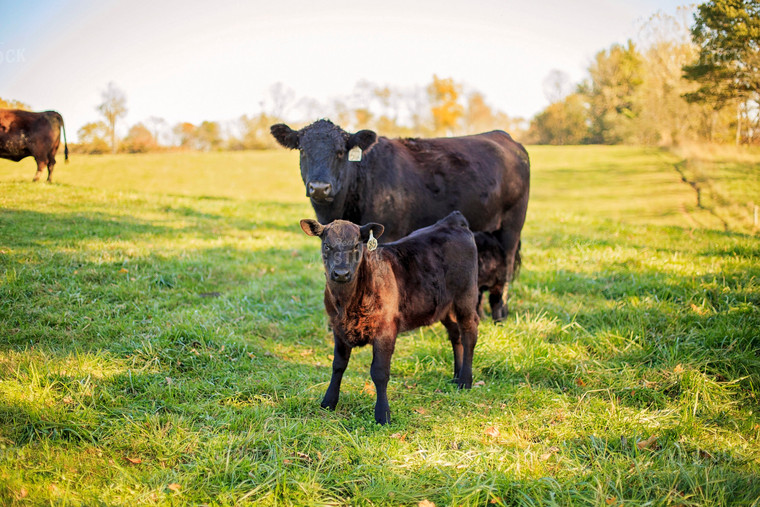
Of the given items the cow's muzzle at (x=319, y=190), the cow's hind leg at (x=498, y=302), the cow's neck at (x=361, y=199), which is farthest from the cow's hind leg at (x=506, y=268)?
the cow's muzzle at (x=319, y=190)

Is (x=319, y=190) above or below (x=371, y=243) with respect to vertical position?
above

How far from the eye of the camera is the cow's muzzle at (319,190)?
5.69 metres

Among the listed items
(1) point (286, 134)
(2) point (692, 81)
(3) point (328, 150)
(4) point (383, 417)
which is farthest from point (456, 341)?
(2) point (692, 81)

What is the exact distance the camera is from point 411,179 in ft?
23.0

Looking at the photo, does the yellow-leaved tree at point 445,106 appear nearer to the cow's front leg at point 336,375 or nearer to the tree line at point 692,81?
the tree line at point 692,81

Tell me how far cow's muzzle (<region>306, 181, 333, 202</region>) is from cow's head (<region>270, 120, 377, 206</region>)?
0.07 meters

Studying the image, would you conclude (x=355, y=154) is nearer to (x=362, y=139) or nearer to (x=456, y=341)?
(x=362, y=139)

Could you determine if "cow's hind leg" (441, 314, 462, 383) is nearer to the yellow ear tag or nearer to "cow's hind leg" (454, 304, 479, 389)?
"cow's hind leg" (454, 304, 479, 389)

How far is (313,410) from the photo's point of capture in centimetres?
448

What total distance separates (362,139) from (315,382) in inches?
126

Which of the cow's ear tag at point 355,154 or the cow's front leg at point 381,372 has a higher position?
the cow's ear tag at point 355,154

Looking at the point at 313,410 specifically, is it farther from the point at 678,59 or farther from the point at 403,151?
the point at 678,59

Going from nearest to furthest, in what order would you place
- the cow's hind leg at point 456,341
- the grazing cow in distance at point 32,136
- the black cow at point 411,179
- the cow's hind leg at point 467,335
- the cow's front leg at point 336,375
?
the cow's front leg at point 336,375, the cow's hind leg at point 467,335, the cow's hind leg at point 456,341, the grazing cow in distance at point 32,136, the black cow at point 411,179

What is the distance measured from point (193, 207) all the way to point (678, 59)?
41.7 feet
